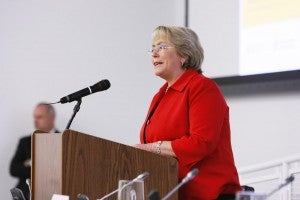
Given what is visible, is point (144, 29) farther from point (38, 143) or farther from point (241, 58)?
point (38, 143)

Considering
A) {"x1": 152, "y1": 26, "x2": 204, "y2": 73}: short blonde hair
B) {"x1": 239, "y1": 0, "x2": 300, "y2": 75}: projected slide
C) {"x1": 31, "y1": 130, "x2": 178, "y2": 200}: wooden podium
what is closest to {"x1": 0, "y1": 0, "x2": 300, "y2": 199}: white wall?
{"x1": 239, "y1": 0, "x2": 300, "y2": 75}: projected slide

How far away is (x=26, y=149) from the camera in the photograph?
16.0ft

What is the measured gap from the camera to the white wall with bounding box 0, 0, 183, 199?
4.95 meters

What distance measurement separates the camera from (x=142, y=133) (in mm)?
2457

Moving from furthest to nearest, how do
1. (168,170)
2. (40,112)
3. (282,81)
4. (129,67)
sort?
(129,67), (40,112), (282,81), (168,170)

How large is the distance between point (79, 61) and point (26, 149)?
89 centimetres

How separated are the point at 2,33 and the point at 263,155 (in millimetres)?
2407

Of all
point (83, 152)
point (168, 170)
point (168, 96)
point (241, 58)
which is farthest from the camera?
point (241, 58)

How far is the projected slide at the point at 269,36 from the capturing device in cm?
397

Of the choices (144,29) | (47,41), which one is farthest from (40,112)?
(144,29)

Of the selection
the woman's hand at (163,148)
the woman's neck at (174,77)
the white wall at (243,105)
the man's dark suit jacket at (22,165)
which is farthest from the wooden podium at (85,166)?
the man's dark suit jacket at (22,165)

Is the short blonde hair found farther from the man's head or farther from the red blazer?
the man's head

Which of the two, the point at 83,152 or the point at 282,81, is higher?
the point at 282,81

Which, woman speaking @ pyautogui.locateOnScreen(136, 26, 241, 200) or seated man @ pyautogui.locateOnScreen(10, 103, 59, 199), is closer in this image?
woman speaking @ pyautogui.locateOnScreen(136, 26, 241, 200)
